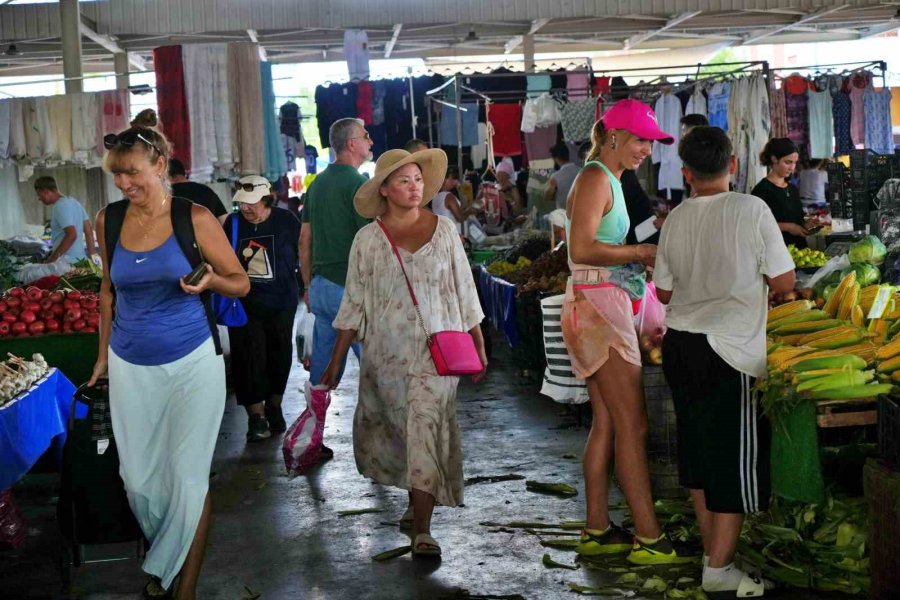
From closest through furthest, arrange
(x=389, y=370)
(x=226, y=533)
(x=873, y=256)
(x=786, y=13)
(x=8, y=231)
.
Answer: (x=389, y=370)
(x=226, y=533)
(x=873, y=256)
(x=8, y=231)
(x=786, y=13)

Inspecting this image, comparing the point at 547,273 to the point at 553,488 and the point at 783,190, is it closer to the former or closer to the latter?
the point at 783,190

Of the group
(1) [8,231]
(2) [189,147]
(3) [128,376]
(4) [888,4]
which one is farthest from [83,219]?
(4) [888,4]

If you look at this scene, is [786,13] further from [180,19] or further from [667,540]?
[667,540]

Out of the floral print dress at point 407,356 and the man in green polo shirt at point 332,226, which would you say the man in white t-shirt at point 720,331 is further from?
the man in green polo shirt at point 332,226

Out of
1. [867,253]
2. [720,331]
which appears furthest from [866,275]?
[720,331]

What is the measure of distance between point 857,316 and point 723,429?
1375 mm

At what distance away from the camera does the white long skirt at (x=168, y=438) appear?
4395mm

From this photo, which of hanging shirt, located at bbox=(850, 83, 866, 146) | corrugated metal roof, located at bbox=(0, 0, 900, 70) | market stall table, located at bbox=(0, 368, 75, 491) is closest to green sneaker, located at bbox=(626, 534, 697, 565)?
market stall table, located at bbox=(0, 368, 75, 491)

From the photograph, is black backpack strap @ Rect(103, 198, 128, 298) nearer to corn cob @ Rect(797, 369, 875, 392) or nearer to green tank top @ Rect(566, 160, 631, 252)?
green tank top @ Rect(566, 160, 631, 252)

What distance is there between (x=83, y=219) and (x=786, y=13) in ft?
52.2

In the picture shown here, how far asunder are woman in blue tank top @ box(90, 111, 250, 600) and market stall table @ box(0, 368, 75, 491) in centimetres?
105

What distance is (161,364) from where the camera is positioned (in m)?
4.36

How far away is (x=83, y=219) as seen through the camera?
1234 cm

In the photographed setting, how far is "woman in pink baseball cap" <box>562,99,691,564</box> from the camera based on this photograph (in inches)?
187
